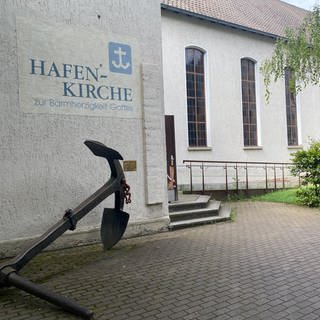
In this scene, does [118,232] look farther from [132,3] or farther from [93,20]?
[132,3]

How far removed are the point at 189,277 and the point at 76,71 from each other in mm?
4203

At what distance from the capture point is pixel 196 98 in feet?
50.4

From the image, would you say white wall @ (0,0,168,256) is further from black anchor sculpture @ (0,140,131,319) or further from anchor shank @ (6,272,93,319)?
anchor shank @ (6,272,93,319)

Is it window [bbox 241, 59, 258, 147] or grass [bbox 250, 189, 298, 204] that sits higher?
window [bbox 241, 59, 258, 147]

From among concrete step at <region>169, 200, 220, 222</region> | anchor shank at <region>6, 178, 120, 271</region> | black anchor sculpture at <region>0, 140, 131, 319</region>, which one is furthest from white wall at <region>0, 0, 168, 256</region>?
anchor shank at <region>6, 178, 120, 271</region>

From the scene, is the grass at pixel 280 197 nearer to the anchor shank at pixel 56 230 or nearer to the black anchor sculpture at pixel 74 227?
the black anchor sculpture at pixel 74 227

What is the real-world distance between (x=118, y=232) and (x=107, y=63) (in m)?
3.25

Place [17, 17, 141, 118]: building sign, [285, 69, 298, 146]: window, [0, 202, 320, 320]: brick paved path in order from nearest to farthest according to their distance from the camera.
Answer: [0, 202, 320, 320]: brick paved path, [17, 17, 141, 118]: building sign, [285, 69, 298, 146]: window

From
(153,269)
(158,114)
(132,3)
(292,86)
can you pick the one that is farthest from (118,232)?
(292,86)

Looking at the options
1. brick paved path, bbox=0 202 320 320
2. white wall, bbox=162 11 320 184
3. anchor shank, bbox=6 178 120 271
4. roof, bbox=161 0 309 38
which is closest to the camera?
brick paved path, bbox=0 202 320 320

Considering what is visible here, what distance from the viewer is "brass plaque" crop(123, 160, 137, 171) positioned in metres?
7.95

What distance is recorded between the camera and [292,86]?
12.7 m

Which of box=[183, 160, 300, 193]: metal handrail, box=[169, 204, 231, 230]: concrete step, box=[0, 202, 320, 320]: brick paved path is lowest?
box=[0, 202, 320, 320]: brick paved path

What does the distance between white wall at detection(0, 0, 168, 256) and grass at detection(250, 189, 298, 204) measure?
5.63 meters
